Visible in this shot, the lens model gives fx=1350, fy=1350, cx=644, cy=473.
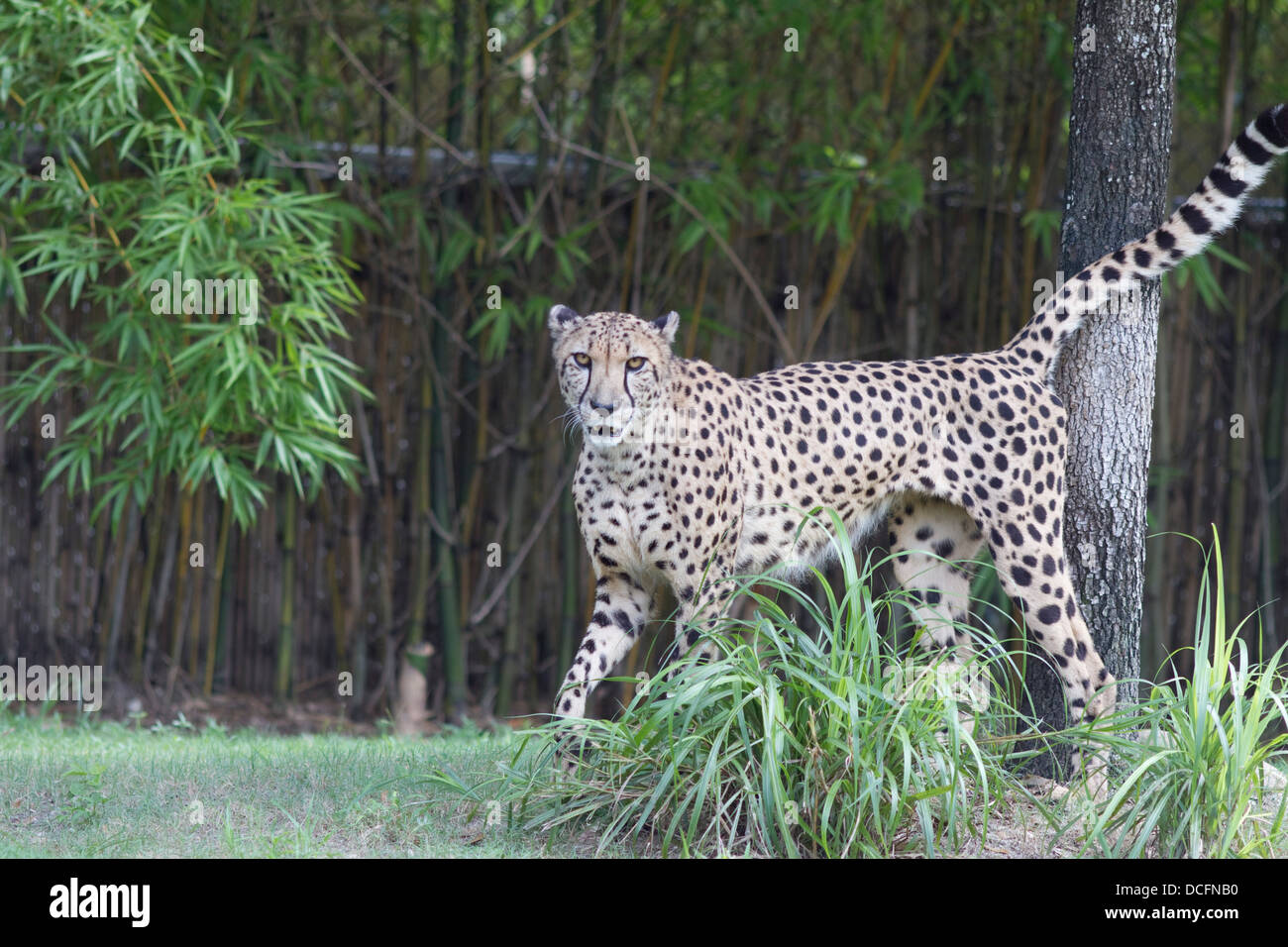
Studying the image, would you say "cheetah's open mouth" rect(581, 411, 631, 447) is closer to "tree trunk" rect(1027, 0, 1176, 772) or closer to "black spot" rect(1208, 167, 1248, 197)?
"tree trunk" rect(1027, 0, 1176, 772)

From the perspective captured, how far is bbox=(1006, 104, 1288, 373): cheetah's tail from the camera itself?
3.64m

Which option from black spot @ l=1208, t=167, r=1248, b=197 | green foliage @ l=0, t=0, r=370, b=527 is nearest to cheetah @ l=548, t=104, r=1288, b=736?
black spot @ l=1208, t=167, r=1248, b=197

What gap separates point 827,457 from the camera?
153 inches

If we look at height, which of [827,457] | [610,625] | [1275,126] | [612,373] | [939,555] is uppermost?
[1275,126]

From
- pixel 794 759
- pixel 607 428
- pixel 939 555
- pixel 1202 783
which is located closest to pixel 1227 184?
pixel 939 555

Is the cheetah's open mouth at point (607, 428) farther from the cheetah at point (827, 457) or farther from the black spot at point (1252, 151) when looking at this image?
the black spot at point (1252, 151)

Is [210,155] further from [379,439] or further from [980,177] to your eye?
[980,177]

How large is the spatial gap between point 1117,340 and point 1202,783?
1402 millimetres

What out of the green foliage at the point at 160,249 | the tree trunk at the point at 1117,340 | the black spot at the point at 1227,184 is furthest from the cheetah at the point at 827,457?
the green foliage at the point at 160,249

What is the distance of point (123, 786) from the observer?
139 inches

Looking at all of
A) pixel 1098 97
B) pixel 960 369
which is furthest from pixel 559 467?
pixel 1098 97

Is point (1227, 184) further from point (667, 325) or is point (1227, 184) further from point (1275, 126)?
point (667, 325)

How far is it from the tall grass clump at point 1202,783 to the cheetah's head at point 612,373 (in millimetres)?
1465

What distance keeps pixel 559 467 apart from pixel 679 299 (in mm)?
915
